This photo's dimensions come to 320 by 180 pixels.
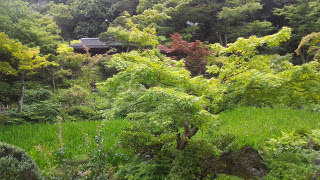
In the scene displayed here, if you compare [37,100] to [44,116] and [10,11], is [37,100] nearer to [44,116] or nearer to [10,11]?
[44,116]

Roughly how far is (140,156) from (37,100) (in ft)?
21.5

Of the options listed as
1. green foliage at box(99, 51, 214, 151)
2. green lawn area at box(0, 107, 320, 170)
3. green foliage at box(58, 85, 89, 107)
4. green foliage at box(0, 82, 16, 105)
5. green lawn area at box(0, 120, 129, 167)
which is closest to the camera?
green foliage at box(99, 51, 214, 151)

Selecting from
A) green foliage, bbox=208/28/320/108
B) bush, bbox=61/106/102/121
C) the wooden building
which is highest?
the wooden building

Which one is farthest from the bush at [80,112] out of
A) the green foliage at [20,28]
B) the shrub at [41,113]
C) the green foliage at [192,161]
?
the green foliage at [192,161]

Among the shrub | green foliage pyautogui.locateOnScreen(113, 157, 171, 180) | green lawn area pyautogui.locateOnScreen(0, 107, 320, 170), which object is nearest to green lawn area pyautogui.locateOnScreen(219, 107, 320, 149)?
green lawn area pyautogui.locateOnScreen(0, 107, 320, 170)

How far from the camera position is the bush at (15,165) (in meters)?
2.39

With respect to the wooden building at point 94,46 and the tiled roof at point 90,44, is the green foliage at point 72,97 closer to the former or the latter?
the wooden building at point 94,46

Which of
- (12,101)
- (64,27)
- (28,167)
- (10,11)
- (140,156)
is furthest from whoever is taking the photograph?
(64,27)

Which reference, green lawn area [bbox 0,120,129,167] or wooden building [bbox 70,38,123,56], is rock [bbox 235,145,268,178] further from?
wooden building [bbox 70,38,123,56]

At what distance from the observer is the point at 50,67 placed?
11164 mm

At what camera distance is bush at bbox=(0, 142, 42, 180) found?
2.39 metres

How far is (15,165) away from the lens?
248cm

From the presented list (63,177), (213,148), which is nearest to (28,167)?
(63,177)

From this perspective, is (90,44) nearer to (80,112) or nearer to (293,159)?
(80,112)
